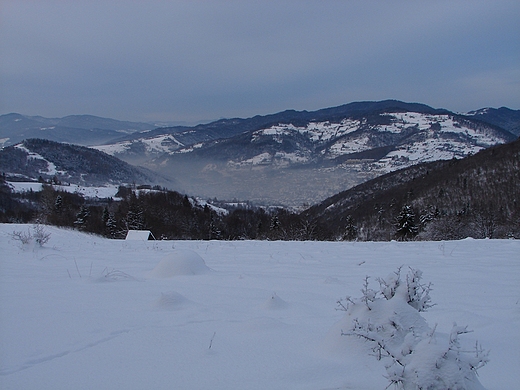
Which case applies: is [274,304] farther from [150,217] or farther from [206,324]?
[150,217]

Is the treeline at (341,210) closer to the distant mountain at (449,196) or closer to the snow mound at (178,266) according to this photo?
the distant mountain at (449,196)

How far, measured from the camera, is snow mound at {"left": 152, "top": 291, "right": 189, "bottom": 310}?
10.6 ft

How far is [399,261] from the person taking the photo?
267 inches

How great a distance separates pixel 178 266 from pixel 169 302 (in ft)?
5.80

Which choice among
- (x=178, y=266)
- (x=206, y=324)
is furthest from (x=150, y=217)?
(x=206, y=324)

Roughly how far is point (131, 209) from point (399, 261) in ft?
189

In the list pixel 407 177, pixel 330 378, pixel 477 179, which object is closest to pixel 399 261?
pixel 330 378

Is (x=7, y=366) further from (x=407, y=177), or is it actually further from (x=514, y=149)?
(x=407, y=177)

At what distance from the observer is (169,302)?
3291 mm

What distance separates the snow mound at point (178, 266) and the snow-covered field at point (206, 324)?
0.06ft

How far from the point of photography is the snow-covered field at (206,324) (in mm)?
1989

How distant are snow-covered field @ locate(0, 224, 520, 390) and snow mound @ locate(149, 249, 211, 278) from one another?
0.7 inches

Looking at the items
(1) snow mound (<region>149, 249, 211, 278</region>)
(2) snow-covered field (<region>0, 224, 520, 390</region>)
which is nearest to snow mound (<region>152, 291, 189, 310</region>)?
(2) snow-covered field (<region>0, 224, 520, 390</region>)

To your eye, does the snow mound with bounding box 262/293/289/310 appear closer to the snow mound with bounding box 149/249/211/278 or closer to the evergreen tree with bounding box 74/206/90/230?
the snow mound with bounding box 149/249/211/278
